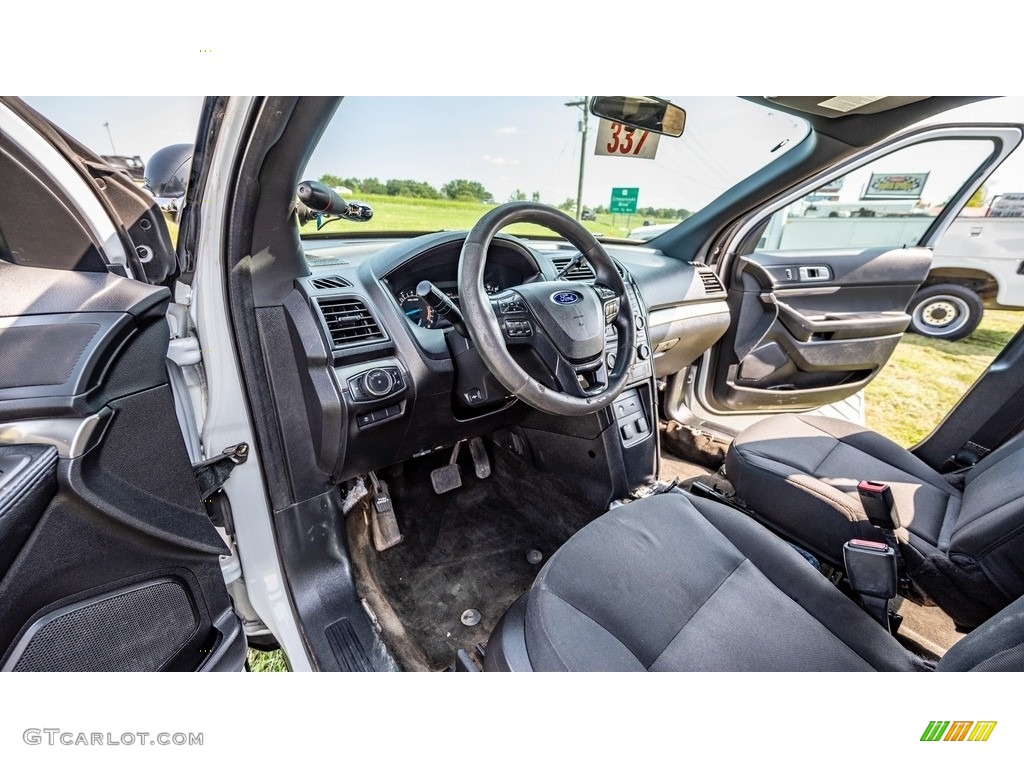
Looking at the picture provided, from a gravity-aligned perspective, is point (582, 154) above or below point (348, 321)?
above

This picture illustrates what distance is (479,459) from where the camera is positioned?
1.98 meters

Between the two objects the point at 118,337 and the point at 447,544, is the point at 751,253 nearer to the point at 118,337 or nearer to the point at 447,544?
the point at 447,544

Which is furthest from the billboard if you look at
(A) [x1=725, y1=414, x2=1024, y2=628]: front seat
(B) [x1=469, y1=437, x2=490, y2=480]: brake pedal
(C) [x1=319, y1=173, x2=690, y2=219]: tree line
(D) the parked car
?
(B) [x1=469, y1=437, x2=490, y2=480]: brake pedal

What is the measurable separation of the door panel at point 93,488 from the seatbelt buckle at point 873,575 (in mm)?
1334

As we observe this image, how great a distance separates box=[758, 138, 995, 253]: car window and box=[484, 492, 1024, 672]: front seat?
69.6 inches

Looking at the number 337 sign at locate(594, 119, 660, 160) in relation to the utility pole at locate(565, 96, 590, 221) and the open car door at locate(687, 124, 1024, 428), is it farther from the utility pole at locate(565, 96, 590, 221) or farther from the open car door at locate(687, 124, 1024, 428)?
the open car door at locate(687, 124, 1024, 428)

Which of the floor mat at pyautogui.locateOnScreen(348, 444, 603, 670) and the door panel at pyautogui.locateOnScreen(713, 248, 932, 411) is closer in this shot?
the floor mat at pyautogui.locateOnScreen(348, 444, 603, 670)

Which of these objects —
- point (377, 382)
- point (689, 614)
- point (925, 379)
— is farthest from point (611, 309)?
point (925, 379)

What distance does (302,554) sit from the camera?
1.32 m

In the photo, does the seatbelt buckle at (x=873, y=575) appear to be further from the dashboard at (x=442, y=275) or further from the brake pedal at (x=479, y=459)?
the brake pedal at (x=479, y=459)

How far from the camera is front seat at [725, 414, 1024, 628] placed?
1064mm

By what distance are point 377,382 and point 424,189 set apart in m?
0.75
